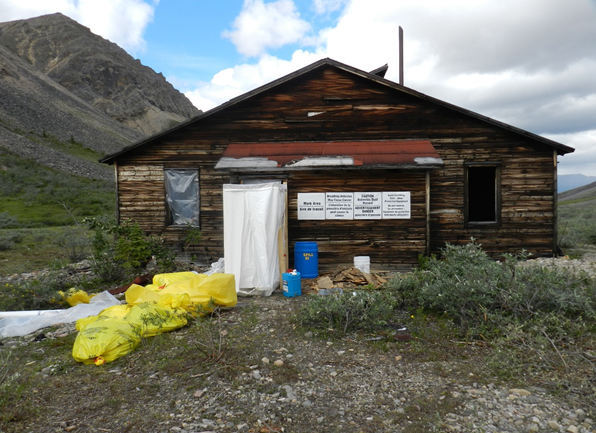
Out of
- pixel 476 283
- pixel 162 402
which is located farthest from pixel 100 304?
pixel 476 283

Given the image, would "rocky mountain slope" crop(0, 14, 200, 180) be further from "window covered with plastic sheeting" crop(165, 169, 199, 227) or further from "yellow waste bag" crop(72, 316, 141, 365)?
"yellow waste bag" crop(72, 316, 141, 365)

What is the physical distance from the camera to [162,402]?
3793 millimetres

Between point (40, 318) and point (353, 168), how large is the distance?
20.9 feet

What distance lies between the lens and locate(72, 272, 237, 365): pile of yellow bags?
15.5 feet

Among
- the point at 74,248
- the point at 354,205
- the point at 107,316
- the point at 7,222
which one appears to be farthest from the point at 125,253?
the point at 7,222

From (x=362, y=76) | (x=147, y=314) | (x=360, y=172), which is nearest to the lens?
(x=147, y=314)

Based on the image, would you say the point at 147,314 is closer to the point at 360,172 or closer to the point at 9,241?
the point at 360,172

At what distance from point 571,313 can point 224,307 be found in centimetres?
487

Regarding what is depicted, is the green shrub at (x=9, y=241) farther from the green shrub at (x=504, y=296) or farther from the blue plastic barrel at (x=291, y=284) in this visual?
the green shrub at (x=504, y=296)

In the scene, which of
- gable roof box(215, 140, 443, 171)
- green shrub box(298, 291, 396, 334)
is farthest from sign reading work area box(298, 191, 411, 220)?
green shrub box(298, 291, 396, 334)

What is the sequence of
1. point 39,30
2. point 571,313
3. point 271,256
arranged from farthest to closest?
1. point 39,30
2. point 271,256
3. point 571,313

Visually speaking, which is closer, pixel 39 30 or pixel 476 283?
pixel 476 283

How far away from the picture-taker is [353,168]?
29.9 ft

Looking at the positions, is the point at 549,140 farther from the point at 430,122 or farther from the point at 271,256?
the point at 271,256
